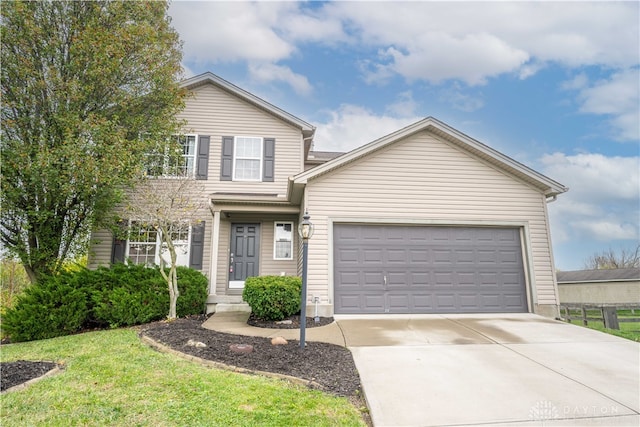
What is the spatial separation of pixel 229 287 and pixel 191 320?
2853 millimetres

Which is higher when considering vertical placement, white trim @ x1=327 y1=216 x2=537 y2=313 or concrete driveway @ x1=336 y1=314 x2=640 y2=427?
white trim @ x1=327 y1=216 x2=537 y2=313

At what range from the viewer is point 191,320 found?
8.09 metres

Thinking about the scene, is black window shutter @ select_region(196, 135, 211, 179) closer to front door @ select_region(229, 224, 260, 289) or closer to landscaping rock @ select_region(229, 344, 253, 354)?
front door @ select_region(229, 224, 260, 289)

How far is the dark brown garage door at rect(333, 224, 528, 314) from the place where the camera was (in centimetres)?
866

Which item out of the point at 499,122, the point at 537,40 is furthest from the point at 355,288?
the point at 499,122

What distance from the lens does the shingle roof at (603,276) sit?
20391 mm

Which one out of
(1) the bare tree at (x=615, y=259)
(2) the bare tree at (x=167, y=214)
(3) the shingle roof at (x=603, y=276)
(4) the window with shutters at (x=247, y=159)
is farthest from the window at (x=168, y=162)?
(1) the bare tree at (x=615, y=259)

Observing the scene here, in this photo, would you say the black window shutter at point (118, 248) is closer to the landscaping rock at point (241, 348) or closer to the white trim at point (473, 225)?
the white trim at point (473, 225)

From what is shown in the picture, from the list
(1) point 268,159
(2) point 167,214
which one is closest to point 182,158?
(1) point 268,159

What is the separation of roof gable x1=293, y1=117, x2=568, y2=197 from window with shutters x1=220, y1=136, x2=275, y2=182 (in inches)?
131

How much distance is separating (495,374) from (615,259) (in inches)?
1503

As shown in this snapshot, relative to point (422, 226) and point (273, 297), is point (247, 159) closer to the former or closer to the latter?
point (273, 297)

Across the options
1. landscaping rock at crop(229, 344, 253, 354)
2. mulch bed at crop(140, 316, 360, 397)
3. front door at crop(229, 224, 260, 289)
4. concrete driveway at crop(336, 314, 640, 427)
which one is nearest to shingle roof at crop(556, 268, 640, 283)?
concrete driveway at crop(336, 314, 640, 427)

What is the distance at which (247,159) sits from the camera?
11797 millimetres
